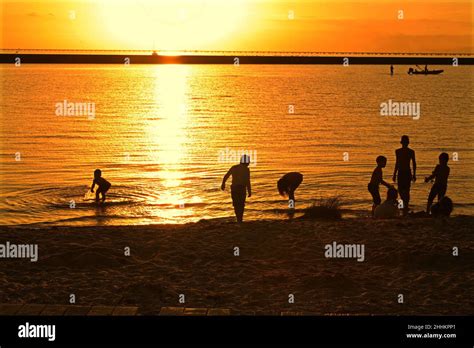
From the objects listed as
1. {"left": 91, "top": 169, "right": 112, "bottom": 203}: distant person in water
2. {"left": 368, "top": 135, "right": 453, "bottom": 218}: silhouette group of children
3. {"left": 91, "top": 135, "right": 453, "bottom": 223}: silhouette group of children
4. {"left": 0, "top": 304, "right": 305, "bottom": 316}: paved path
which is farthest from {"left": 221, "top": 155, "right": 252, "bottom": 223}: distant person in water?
{"left": 91, "top": 169, "right": 112, "bottom": 203}: distant person in water

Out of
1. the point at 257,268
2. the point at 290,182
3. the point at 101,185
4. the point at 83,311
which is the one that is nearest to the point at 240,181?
the point at 257,268

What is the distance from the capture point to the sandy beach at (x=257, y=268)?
10484 millimetres

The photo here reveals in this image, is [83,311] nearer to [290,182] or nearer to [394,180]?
[394,180]

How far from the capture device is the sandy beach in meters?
10.5

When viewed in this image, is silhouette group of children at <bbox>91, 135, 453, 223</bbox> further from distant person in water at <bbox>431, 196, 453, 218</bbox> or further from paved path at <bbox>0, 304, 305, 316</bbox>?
paved path at <bbox>0, 304, 305, 316</bbox>

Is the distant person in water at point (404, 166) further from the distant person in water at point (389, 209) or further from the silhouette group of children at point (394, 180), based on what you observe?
the distant person in water at point (389, 209)

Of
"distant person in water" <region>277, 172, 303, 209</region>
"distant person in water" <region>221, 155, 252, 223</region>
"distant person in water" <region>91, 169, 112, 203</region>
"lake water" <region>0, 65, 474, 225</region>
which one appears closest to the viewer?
"distant person in water" <region>221, 155, 252, 223</region>

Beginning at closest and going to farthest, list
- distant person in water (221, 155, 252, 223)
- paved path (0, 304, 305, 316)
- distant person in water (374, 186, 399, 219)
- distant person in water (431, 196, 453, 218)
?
paved path (0, 304, 305, 316), distant person in water (221, 155, 252, 223), distant person in water (374, 186, 399, 219), distant person in water (431, 196, 453, 218)

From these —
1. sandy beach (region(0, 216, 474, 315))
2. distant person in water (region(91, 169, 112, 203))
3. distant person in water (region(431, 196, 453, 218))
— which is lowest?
sandy beach (region(0, 216, 474, 315))

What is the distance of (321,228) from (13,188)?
54.9ft

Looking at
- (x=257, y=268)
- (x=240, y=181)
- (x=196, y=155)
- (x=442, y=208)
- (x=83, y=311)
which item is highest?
(x=196, y=155)

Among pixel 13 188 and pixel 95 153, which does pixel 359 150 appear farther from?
pixel 13 188

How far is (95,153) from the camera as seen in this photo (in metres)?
42.2

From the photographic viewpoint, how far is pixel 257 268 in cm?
1251
